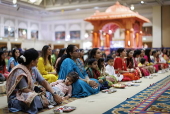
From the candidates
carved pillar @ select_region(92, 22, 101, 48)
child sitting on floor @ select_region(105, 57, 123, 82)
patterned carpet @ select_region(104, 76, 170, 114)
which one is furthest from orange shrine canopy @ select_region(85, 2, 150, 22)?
patterned carpet @ select_region(104, 76, 170, 114)

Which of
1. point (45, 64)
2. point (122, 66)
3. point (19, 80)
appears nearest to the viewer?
point (19, 80)

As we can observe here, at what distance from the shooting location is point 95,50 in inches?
Answer: 250

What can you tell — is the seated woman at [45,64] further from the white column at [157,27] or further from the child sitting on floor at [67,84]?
the white column at [157,27]

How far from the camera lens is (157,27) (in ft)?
62.8

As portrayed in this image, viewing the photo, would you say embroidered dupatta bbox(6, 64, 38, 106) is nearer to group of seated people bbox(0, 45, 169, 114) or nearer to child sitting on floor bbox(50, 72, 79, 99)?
group of seated people bbox(0, 45, 169, 114)

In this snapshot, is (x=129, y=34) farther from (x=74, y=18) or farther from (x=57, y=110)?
(x=57, y=110)

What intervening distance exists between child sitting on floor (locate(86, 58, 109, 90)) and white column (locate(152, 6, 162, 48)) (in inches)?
561

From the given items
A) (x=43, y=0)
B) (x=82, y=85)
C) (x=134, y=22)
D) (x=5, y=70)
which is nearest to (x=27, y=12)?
(x=43, y=0)

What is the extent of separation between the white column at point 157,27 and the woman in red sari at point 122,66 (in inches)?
484

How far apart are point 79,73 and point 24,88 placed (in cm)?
170

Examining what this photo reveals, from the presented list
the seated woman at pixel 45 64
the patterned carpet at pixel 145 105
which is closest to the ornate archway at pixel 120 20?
the seated woman at pixel 45 64

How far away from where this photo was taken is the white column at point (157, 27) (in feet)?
62.6

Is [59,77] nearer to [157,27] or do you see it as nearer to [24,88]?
[24,88]

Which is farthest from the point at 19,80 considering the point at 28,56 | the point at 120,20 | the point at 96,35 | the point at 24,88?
the point at 96,35
